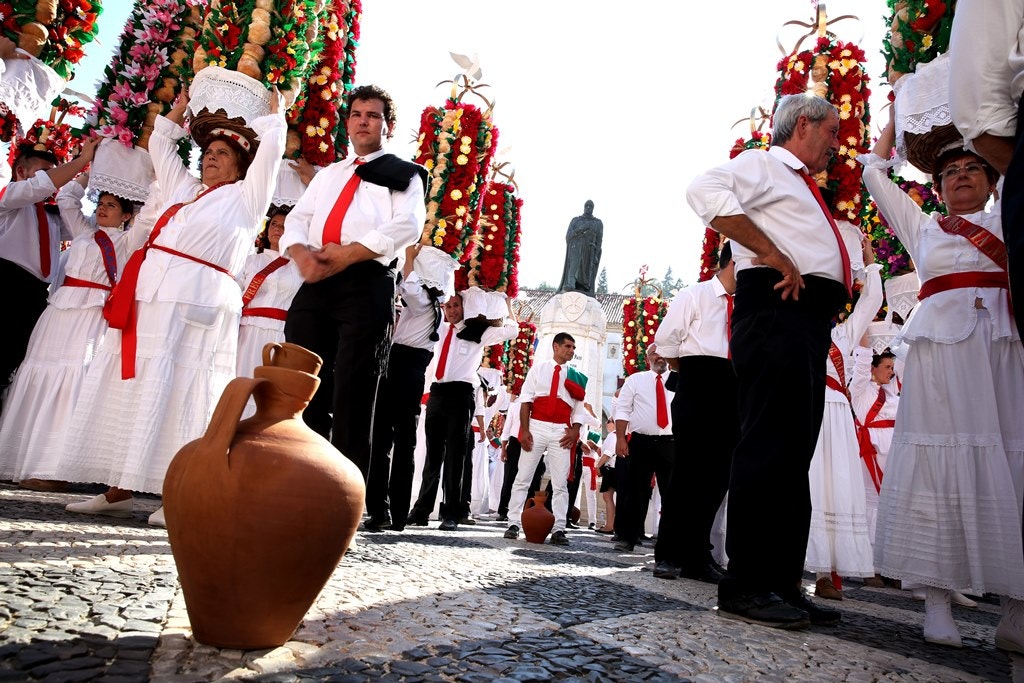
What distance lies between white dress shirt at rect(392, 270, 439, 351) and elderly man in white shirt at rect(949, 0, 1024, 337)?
4.68 metres

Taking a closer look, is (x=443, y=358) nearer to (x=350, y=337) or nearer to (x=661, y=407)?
(x=661, y=407)

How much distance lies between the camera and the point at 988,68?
184 cm

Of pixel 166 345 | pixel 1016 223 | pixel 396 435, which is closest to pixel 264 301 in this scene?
pixel 396 435

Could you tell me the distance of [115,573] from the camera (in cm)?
209

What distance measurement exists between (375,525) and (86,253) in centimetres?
304

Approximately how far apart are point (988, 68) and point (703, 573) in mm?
3431

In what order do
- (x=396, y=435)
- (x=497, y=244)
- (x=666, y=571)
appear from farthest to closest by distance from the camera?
(x=497, y=244) → (x=396, y=435) → (x=666, y=571)

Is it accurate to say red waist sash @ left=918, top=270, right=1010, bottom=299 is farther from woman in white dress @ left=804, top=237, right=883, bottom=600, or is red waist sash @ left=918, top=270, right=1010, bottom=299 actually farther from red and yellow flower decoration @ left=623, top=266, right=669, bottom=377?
red and yellow flower decoration @ left=623, top=266, right=669, bottom=377

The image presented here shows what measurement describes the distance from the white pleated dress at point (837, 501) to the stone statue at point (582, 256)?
21.4 meters

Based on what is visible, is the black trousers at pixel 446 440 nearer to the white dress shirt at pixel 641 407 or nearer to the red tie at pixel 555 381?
the red tie at pixel 555 381

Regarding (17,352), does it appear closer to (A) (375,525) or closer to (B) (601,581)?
(A) (375,525)

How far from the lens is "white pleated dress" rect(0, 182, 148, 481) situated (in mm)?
4656

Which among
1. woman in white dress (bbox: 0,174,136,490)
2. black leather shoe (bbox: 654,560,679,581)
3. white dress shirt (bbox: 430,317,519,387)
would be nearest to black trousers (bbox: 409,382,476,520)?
white dress shirt (bbox: 430,317,519,387)

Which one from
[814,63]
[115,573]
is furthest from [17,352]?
[814,63]
